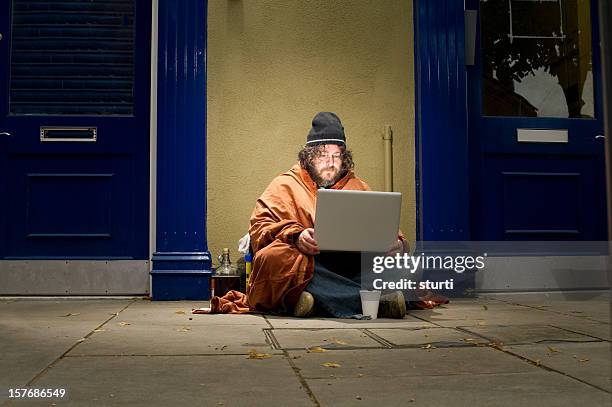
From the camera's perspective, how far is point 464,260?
4.75m

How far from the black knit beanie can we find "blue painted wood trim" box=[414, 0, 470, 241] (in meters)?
0.89

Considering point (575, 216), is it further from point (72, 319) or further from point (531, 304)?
point (72, 319)

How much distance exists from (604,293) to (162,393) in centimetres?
392

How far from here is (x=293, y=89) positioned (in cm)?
480

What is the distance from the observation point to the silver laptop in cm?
333

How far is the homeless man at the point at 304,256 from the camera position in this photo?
3.63 m

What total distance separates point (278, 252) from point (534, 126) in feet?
7.75

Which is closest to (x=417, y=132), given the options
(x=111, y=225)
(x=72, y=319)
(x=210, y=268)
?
(x=210, y=268)

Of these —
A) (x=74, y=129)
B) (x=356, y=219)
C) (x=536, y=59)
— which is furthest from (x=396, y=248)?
(x=74, y=129)

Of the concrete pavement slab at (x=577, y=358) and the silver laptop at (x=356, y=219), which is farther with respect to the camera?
the silver laptop at (x=356, y=219)

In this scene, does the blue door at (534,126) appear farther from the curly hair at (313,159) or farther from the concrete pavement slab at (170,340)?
the concrete pavement slab at (170,340)

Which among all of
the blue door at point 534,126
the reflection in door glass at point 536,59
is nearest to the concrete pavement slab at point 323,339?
the blue door at point 534,126

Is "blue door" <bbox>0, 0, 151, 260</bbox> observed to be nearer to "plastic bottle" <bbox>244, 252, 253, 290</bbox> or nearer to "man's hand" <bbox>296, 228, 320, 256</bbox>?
"plastic bottle" <bbox>244, 252, 253, 290</bbox>

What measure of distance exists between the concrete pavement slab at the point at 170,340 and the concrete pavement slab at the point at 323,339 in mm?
87
